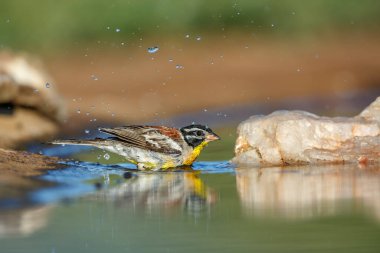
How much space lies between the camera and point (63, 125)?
1548 cm

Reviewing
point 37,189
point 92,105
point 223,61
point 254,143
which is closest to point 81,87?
point 92,105

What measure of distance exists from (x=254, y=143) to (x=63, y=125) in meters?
4.32

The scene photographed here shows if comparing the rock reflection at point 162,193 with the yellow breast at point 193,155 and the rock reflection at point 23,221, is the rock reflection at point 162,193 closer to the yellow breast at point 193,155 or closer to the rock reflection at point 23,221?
the rock reflection at point 23,221

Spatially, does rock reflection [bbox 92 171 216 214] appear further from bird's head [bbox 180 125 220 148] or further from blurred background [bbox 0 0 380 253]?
bird's head [bbox 180 125 220 148]

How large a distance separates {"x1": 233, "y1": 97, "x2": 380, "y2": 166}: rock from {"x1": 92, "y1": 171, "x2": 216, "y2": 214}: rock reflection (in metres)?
0.91

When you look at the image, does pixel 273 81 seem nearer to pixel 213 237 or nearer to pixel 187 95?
pixel 187 95

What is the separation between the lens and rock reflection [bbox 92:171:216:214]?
924 centimetres

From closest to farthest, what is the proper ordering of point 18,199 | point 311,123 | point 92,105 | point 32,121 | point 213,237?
point 213,237
point 18,199
point 311,123
point 32,121
point 92,105

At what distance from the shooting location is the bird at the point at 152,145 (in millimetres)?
12258

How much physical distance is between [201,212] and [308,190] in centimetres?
131

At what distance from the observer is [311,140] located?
11656mm

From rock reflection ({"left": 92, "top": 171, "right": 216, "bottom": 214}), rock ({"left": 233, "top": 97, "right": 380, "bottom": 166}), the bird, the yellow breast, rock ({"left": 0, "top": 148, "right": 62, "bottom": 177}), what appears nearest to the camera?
rock reflection ({"left": 92, "top": 171, "right": 216, "bottom": 214})

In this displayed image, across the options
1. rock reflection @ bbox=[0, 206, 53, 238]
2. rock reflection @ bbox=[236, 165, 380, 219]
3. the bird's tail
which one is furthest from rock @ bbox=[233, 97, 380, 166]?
rock reflection @ bbox=[0, 206, 53, 238]

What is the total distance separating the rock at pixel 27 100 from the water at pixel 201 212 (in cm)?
345
